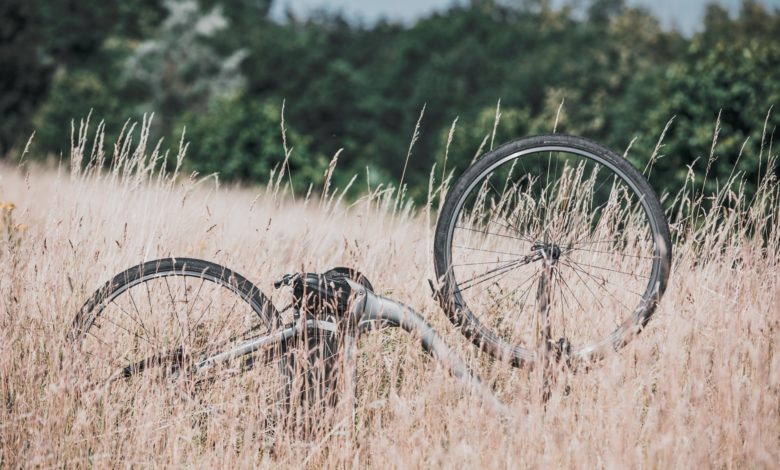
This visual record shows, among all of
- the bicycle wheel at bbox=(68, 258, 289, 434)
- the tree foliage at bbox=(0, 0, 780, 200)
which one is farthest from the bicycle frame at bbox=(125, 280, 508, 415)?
the tree foliage at bbox=(0, 0, 780, 200)

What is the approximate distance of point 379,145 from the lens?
34.2 metres

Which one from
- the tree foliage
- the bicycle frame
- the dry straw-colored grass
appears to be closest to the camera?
the dry straw-colored grass

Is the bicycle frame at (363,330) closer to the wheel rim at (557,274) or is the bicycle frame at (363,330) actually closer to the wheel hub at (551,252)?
the wheel rim at (557,274)

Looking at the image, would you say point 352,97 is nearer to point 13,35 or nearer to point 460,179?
point 13,35

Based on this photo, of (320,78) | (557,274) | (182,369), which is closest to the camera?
(182,369)

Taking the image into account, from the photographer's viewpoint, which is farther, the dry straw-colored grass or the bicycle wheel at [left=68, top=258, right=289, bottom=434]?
the bicycle wheel at [left=68, top=258, right=289, bottom=434]

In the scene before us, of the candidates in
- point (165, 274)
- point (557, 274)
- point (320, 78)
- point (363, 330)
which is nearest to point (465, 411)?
point (363, 330)

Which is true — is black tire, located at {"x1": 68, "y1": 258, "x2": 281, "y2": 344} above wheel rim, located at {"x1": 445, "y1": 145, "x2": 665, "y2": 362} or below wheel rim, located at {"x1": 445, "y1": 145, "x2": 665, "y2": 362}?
below

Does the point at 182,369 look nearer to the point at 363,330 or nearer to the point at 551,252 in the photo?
the point at 363,330

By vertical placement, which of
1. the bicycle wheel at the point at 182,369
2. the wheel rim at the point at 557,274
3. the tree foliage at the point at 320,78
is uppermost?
the tree foliage at the point at 320,78

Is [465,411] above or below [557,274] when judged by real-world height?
below

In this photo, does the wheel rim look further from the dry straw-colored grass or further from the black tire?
the black tire

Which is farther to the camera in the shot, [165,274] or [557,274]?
[557,274]

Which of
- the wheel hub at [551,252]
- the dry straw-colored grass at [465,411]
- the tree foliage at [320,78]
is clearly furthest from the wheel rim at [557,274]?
the tree foliage at [320,78]
